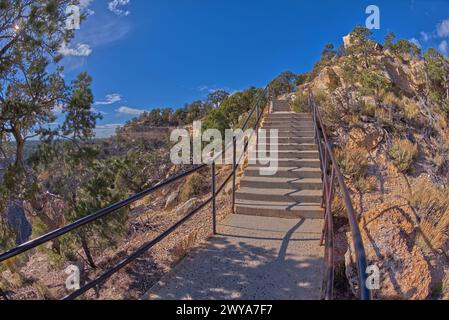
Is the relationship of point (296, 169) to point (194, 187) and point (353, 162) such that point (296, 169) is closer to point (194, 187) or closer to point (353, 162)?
point (353, 162)

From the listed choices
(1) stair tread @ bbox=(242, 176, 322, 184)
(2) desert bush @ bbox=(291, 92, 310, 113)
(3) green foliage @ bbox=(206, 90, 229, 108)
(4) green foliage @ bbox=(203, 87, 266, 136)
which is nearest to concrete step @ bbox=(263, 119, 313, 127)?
(2) desert bush @ bbox=(291, 92, 310, 113)

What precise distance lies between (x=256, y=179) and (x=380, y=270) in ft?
9.95

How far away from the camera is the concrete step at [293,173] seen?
232 inches

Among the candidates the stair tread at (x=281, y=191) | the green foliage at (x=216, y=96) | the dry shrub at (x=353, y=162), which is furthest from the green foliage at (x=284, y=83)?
the stair tread at (x=281, y=191)

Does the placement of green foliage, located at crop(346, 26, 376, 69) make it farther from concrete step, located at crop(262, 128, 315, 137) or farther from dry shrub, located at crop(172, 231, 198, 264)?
dry shrub, located at crop(172, 231, 198, 264)

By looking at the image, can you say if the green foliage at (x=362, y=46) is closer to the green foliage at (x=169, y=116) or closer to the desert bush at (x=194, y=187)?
the desert bush at (x=194, y=187)

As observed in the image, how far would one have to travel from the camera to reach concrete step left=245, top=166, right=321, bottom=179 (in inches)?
232

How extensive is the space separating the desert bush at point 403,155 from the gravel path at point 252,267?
3831 millimetres

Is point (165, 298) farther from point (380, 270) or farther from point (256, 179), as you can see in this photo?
point (256, 179)

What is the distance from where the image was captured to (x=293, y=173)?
5.97m

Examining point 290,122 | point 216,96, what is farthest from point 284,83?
point 290,122

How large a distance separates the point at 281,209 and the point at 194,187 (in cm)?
404

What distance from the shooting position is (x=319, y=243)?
12.0ft
